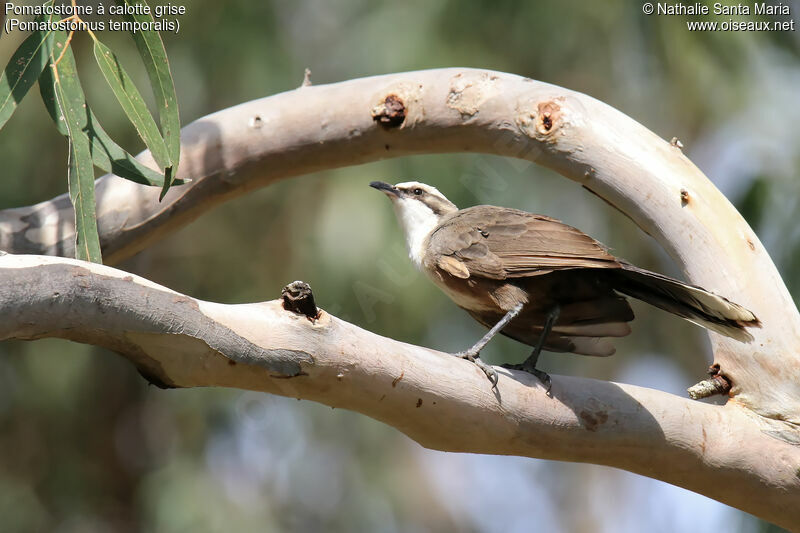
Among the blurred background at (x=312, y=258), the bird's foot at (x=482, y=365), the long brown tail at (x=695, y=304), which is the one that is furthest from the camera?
the blurred background at (x=312, y=258)

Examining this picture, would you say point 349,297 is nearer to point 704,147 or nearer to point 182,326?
point 704,147

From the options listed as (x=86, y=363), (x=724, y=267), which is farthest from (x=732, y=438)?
(x=86, y=363)

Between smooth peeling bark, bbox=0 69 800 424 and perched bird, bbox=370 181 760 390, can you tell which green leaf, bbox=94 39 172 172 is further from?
perched bird, bbox=370 181 760 390

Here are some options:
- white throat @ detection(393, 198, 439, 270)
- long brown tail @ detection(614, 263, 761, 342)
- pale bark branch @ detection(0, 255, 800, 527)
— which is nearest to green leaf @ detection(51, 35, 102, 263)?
pale bark branch @ detection(0, 255, 800, 527)

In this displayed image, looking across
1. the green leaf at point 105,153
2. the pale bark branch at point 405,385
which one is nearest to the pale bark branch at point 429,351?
the pale bark branch at point 405,385

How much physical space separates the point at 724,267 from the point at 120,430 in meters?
6.65

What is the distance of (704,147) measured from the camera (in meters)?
7.33

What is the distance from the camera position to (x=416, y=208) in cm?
412

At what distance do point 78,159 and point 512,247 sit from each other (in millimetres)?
1682

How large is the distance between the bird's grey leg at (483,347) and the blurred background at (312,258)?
8.95ft

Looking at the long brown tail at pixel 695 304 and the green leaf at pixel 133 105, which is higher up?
the green leaf at pixel 133 105

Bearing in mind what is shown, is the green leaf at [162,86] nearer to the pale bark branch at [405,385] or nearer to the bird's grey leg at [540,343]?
the pale bark branch at [405,385]

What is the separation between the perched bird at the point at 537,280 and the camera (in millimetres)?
3086

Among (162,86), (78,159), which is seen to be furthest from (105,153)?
(162,86)
